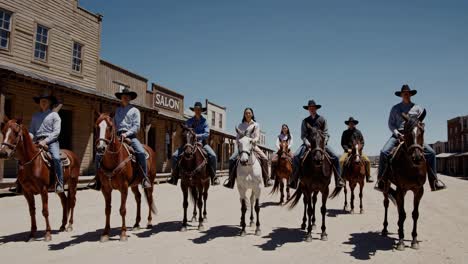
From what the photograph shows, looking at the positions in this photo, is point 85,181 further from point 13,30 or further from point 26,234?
point 26,234

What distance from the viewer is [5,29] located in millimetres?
15148

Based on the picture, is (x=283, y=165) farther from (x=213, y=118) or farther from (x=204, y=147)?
(x=213, y=118)

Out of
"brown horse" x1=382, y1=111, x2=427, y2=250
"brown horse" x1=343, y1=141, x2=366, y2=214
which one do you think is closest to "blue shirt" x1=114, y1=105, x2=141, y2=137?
"brown horse" x1=382, y1=111, x2=427, y2=250

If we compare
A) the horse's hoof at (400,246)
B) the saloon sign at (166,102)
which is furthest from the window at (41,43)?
the horse's hoof at (400,246)

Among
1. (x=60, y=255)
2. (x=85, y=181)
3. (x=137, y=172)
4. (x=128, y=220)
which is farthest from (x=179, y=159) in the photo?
(x=85, y=181)

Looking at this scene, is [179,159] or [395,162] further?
[179,159]

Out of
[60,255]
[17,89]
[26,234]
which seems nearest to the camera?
[60,255]

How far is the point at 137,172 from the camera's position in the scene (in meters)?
7.48

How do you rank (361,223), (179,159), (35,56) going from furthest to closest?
(35,56) → (361,223) → (179,159)

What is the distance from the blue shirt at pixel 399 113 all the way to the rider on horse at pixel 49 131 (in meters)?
7.25

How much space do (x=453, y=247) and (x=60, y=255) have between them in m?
7.18

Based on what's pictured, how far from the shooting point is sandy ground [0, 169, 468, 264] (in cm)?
551

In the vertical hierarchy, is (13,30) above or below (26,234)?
above

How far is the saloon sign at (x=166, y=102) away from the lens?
26.0m
